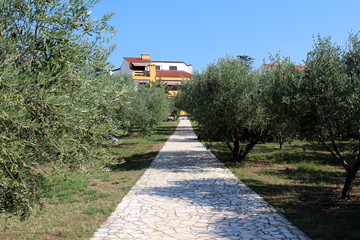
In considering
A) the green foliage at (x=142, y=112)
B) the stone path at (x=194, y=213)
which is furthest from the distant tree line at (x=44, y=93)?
the green foliage at (x=142, y=112)

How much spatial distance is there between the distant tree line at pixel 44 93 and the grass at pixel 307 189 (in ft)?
14.4

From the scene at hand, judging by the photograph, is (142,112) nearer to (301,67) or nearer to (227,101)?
(227,101)

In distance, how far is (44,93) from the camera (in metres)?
3.86

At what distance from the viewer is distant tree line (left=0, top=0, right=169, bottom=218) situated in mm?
3650

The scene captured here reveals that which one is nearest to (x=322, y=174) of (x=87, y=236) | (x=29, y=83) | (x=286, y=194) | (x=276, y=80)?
(x=286, y=194)

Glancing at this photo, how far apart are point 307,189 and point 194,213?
14.5 ft

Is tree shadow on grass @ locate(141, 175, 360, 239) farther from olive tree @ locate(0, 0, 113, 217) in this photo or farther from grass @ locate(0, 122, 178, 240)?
olive tree @ locate(0, 0, 113, 217)

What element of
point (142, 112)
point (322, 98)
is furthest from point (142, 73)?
point (322, 98)

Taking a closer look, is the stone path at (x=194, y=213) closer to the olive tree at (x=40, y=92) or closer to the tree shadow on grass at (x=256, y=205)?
the tree shadow on grass at (x=256, y=205)

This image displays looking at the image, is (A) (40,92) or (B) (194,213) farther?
(B) (194,213)

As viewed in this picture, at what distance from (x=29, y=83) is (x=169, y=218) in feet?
14.4

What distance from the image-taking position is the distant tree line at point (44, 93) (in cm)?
365

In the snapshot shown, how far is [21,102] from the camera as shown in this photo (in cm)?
358

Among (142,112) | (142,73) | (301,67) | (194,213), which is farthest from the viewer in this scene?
(142,73)
